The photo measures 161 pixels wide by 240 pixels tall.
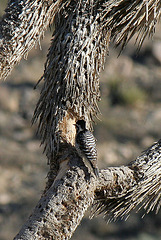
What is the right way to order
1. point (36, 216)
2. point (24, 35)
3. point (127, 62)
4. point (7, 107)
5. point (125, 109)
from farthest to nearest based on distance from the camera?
point (127, 62) → point (125, 109) → point (7, 107) → point (24, 35) → point (36, 216)

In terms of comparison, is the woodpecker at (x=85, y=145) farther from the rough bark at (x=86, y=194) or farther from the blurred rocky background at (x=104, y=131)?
the blurred rocky background at (x=104, y=131)

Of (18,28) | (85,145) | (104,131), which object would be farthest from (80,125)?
(104,131)

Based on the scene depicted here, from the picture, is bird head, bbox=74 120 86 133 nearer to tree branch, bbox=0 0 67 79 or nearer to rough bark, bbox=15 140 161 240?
rough bark, bbox=15 140 161 240

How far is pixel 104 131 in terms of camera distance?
13984mm

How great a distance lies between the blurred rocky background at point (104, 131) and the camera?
1157 centimetres

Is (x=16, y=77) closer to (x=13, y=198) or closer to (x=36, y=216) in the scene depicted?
Answer: (x=13, y=198)

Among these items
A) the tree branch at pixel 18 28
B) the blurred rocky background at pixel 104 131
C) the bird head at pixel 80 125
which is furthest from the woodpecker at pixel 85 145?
the blurred rocky background at pixel 104 131

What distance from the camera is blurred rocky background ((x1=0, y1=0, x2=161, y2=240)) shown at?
38.0 ft

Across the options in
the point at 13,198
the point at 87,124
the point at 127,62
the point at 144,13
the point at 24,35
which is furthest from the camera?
the point at 127,62

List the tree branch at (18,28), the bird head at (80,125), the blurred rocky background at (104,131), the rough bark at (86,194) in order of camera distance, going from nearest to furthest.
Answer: the rough bark at (86,194) → the tree branch at (18,28) → the bird head at (80,125) → the blurred rocky background at (104,131)

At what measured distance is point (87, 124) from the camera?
12.1 feet

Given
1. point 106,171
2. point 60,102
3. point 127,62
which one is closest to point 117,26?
point 60,102

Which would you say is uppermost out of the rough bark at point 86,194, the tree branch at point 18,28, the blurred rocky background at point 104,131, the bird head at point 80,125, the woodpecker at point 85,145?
the blurred rocky background at point 104,131

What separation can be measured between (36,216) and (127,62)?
1429 cm
